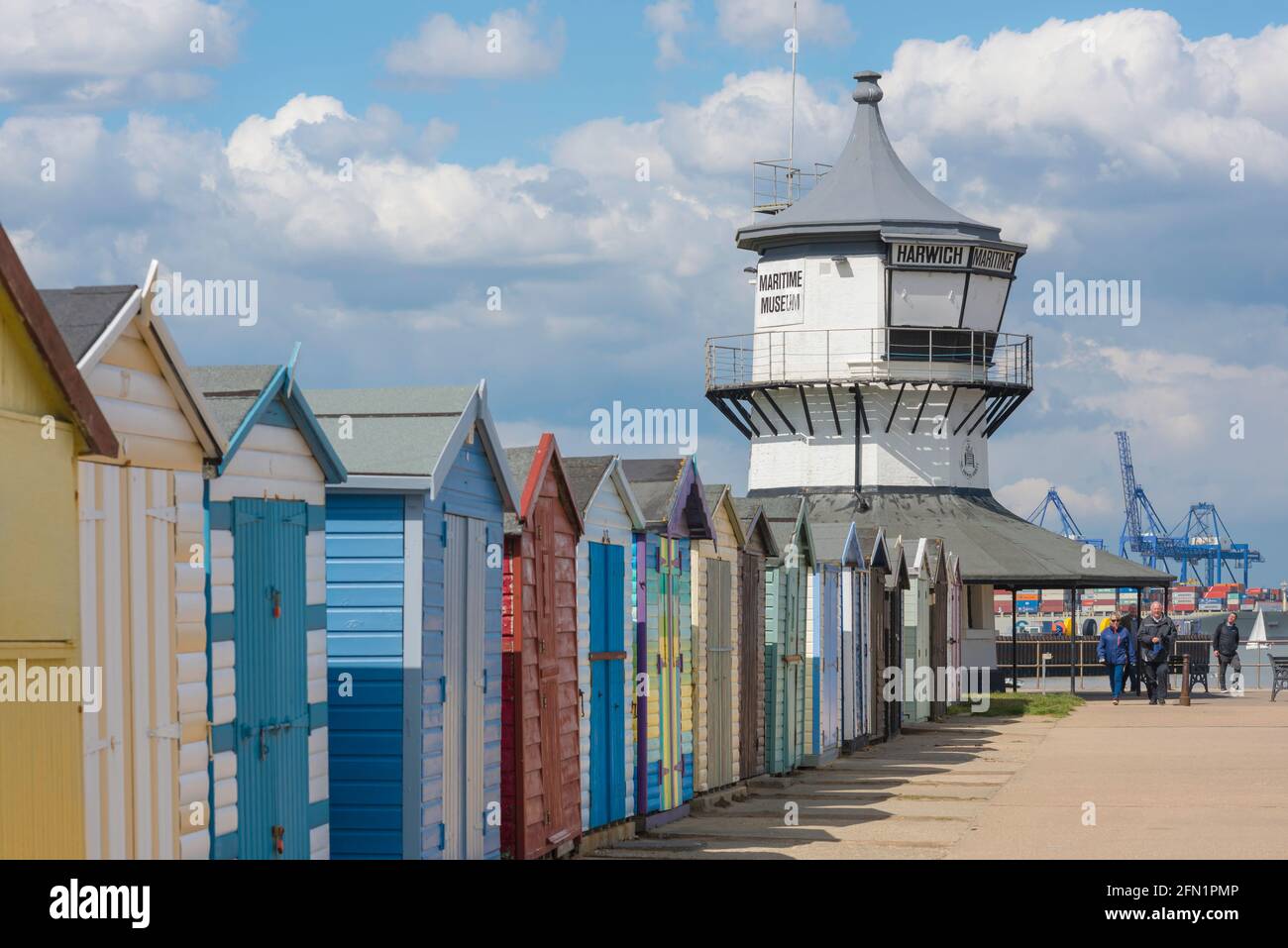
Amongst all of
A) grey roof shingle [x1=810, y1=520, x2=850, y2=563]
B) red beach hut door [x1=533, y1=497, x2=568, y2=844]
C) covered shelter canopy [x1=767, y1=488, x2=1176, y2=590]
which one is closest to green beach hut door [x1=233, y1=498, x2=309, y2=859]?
red beach hut door [x1=533, y1=497, x2=568, y2=844]

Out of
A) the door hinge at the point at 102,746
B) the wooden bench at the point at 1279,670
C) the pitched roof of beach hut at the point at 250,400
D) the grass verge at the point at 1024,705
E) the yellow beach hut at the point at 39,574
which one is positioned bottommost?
the grass verge at the point at 1024,705

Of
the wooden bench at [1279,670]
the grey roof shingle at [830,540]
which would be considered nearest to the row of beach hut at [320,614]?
the grey roof shingle at [830,540]

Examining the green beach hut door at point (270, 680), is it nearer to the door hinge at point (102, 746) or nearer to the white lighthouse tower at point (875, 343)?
the door hinge at point (102, 746)

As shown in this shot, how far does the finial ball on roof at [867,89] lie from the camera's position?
50.9 m

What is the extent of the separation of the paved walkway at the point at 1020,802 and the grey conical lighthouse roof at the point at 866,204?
18.2 meters

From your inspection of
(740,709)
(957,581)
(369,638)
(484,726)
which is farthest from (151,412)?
(957,581)

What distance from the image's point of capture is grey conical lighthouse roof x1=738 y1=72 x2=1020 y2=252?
47.1m

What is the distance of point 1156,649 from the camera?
3894 centimetres

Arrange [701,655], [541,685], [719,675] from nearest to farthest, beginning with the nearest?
[541,685] → [701,655] → [719,675]

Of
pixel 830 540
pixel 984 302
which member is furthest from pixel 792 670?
pixel 984 302

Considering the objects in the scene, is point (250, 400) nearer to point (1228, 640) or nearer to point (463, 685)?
point (463, 685)

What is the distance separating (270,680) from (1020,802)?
37.1ft

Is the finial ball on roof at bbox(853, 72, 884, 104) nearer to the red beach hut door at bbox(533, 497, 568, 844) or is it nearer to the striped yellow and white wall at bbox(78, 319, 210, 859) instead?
the red beach hut door at bbox(533, 497, 568, 844)

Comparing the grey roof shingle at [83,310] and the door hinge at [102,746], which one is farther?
the grey roof shingle at [83,310]
